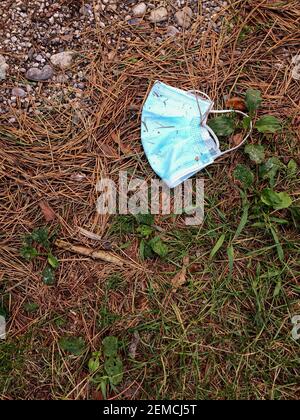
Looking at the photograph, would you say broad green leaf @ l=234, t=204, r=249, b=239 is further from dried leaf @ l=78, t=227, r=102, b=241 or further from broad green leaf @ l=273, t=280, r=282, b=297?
dried leaf @ l=78, t=227, r=102, b=241

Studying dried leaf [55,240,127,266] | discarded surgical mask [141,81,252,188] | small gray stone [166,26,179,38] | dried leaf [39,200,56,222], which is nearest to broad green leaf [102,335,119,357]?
dried leaf [55,240,127,266]

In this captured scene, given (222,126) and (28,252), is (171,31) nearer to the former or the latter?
(222,126)

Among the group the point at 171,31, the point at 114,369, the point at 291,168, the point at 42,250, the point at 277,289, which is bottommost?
the point at 114,369

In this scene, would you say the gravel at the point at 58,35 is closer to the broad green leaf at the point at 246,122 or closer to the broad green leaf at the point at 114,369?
the broad green leaf at the point at 246,122

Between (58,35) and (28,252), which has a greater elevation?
(58,35)

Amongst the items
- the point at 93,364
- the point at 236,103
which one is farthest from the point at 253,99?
the point at 93,364

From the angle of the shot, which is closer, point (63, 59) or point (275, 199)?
point (275, 199)
